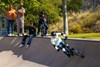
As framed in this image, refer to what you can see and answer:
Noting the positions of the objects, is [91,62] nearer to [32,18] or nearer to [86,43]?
[86,43]

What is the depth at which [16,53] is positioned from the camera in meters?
17.8

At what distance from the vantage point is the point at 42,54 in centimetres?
1585

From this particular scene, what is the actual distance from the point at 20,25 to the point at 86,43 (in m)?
7.21

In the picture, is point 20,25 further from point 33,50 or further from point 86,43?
point 86,43

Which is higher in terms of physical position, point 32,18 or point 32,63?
point 32,18

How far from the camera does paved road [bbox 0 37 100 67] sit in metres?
12.4

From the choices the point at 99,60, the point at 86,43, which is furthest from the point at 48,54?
the point at 99,60

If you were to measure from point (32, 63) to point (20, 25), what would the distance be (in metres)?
4.25

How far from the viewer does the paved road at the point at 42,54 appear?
12.4 metres

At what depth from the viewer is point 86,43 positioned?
1295 centimetres

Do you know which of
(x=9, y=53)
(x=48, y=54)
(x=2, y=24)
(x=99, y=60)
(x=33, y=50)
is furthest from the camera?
(x=2, y=24)

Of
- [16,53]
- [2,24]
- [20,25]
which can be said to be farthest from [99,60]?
[2,24]

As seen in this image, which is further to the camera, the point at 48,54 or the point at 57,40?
→ the point at 48,54

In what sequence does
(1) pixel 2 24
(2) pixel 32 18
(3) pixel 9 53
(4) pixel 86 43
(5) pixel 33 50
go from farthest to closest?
(2) pixel 32 18, (1) pixel 2 24, (3) pixel 9 53, (5) pixel 33 50, (4) pixel 86 43
